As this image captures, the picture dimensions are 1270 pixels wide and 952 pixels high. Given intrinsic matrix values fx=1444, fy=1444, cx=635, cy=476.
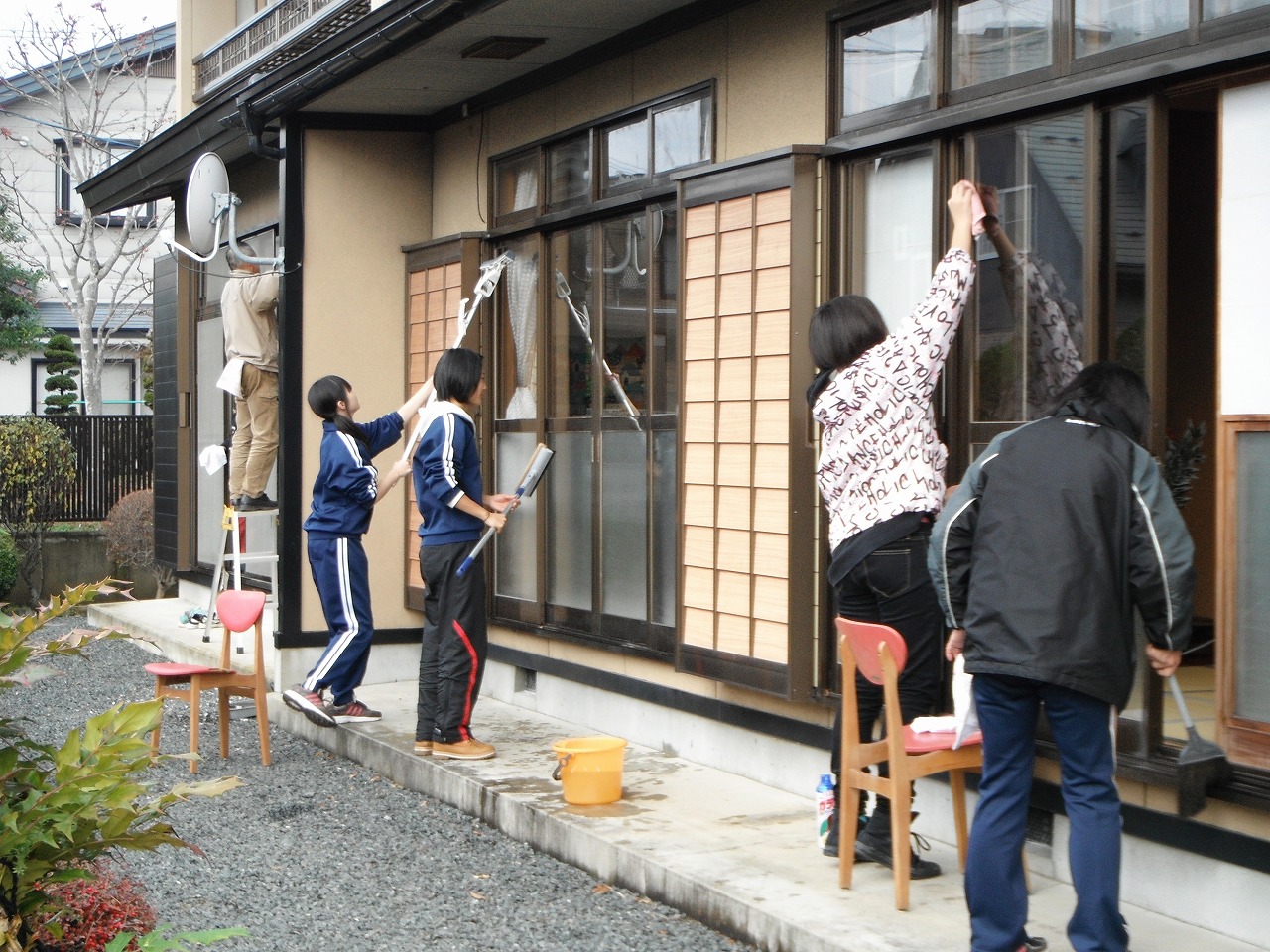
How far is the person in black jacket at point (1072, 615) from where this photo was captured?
3.86m

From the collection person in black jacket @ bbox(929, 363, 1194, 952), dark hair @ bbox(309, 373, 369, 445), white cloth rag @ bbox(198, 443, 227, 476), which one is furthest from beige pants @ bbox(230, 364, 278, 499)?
person in black jacket @ bbox(929, 363, 1194, 952)

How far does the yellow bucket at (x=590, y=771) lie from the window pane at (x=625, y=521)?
141cm

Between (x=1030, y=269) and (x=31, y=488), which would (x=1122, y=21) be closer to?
(x=1030, y=269)

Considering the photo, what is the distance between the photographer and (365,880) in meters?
5.75

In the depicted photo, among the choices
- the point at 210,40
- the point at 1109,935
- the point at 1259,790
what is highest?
the point at 210,40

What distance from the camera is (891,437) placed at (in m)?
4.90

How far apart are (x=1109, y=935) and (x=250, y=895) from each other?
10.7ft

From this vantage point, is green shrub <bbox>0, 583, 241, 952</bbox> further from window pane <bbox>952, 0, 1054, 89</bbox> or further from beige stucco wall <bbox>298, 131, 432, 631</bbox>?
beige stucco wall <bbox>298, 131, 432, 631</bbox>

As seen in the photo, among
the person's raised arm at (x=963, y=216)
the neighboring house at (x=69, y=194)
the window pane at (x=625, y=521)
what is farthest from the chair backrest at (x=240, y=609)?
the neighboring house at (x=69, y=194)

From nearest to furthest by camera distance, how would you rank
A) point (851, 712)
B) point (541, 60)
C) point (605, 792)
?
point (851, 712)
point (605, 792)
point (541, 60)

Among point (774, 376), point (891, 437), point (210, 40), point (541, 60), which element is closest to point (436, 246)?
point (541, 60)

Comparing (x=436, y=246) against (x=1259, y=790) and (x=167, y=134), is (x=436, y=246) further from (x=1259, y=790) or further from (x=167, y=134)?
(x=1259, y=790)

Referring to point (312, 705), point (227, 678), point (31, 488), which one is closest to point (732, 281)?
point (312, 705)

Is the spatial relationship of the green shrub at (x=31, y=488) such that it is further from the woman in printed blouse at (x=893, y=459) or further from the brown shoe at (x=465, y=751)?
the woman in printed blouse at (x=893, y=459)
